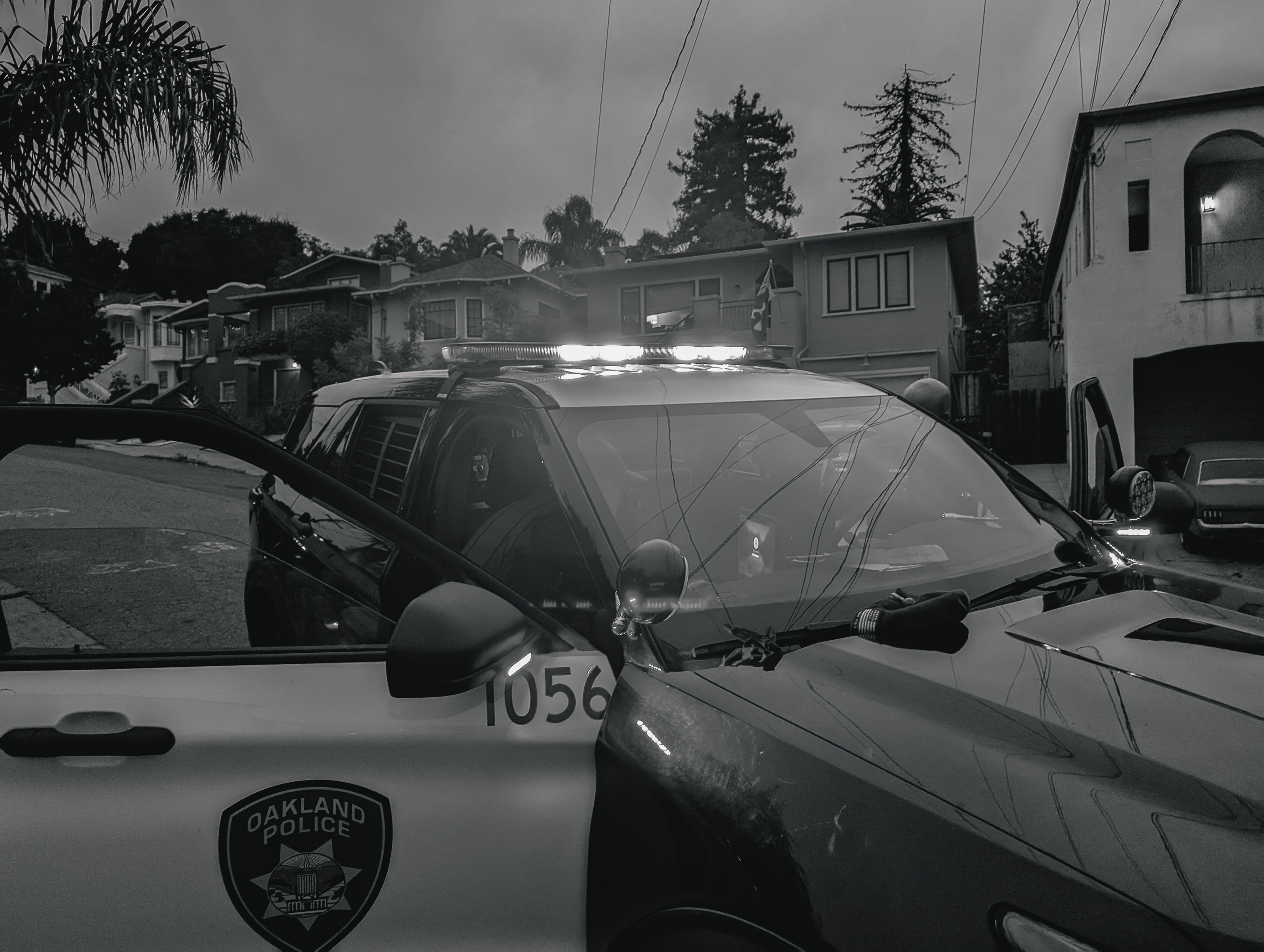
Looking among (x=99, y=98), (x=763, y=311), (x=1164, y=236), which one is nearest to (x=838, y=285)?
(x=763, y=311)

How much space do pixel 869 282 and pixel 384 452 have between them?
73.7 feet

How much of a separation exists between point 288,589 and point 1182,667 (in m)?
1.70

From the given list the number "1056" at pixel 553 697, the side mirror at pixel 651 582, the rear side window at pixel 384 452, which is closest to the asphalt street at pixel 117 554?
the number "1056" at pixel 553 697

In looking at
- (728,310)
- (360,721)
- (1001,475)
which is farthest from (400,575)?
(728,310)

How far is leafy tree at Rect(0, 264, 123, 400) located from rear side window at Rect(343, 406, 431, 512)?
424cm

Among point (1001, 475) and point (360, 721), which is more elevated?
point (1001, 475)

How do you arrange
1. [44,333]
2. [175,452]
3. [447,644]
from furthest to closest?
[44,333], [175,452], [447,644]

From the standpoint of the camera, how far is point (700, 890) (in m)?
1.46

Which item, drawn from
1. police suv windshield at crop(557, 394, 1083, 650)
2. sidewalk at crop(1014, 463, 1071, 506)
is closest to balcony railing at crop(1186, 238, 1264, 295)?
sidewalk at crop(1014, 463, 1071, 506)

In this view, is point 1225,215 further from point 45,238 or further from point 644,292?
point 45,238

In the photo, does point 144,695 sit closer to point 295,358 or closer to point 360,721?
point 360,721

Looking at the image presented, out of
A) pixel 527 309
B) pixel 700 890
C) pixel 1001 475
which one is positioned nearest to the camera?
→ pixel 700 890

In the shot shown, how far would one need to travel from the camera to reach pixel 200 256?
63562 mm

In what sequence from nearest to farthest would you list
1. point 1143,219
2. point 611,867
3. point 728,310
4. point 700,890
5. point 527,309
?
point 700,890
point 611,867
point 1143,219
point 728,310
point 527,309
